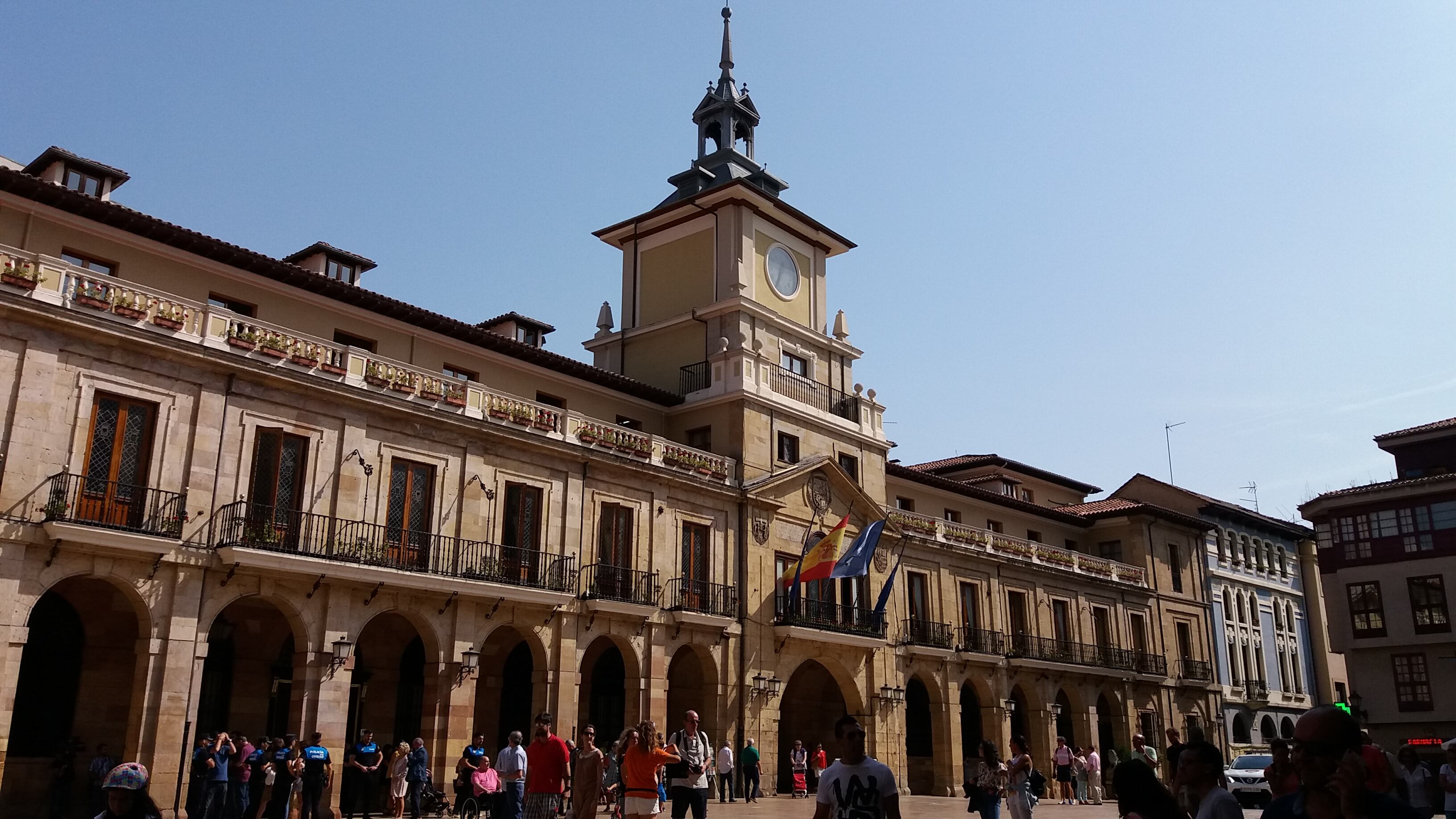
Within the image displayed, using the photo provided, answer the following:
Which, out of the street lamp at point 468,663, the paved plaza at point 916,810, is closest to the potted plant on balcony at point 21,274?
the street lamp at point 468,663

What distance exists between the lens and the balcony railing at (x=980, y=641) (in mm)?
38344

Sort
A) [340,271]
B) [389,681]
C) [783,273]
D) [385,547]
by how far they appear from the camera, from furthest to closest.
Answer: [783,273] < [340,271] < [389,681] < [385,547]

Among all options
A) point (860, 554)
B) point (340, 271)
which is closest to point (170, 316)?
point (340, 271)

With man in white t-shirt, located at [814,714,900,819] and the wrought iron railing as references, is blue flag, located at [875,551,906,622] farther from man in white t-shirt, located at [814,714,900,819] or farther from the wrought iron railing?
man in white t-shirt, located at [814,714,900,819]

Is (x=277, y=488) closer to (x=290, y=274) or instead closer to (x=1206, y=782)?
(x=290, y=274)

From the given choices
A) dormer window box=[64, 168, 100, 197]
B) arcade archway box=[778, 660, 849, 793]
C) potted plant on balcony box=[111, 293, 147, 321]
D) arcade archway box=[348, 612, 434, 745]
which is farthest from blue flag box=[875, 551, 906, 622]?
dormer window box=[64, 168, 100, 197]

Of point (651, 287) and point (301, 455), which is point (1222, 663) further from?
point (301, 455)

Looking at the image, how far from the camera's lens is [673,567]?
29344 mm

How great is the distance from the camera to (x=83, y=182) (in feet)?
76.2

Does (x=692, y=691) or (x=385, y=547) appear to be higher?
(x=385, y=547)

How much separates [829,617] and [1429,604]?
1042 inches

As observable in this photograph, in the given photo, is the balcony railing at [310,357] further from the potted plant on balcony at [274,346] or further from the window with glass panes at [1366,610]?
the window with glass panes at [1366,610]

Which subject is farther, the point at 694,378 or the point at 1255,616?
the point at 1255,616

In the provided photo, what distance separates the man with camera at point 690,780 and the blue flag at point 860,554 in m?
13.6
